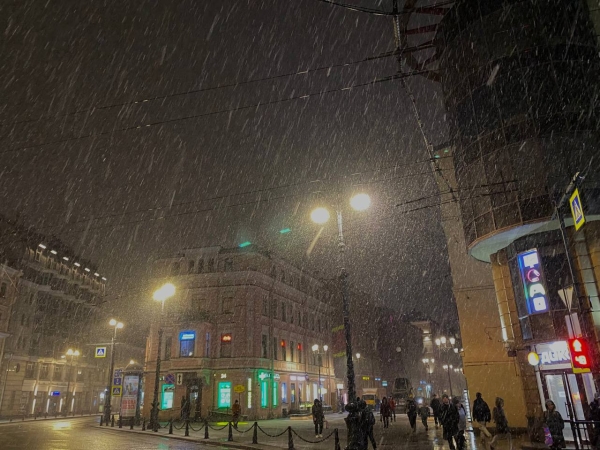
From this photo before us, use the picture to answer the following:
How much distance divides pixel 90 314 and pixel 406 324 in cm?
5634

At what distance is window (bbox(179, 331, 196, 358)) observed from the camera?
38.5 m

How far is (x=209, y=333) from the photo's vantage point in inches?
1558

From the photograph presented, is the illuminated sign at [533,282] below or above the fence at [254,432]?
above

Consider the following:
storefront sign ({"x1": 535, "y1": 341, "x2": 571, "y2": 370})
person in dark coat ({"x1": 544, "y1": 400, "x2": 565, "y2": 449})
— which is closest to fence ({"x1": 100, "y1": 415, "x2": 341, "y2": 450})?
person in dark coat ({"x1": 544, "y1": 400, "x2": 565, "y2": 449})

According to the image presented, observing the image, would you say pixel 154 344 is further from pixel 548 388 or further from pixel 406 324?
pixel 406 324

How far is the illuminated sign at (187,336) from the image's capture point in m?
38.5

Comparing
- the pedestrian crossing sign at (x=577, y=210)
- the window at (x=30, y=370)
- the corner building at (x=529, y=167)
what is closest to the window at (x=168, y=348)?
the window at (x=30, y=370)

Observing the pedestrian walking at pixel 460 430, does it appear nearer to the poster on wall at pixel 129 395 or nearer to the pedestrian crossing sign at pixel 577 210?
the pedestrian crossing sign at pixel 577 210

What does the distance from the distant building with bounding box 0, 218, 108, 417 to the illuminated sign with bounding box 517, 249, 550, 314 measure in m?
46.9

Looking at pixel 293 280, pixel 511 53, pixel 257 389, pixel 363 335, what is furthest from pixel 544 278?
pixel 363 335

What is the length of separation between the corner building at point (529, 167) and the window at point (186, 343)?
24.2 m

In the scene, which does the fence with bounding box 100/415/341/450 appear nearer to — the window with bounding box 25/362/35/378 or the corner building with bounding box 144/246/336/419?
the corner building with bounding box 144/246/336/419

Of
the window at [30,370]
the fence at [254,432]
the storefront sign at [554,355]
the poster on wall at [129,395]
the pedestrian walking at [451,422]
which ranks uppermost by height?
the window at [30,370]

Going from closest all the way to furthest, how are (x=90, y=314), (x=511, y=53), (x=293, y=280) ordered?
1. (x=511, y=53)
2. (x=293, y=280)
3. (x=90, y=314)
